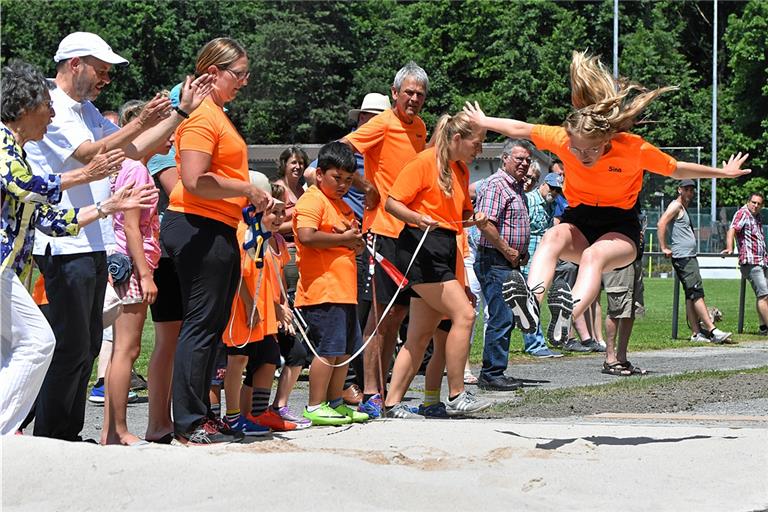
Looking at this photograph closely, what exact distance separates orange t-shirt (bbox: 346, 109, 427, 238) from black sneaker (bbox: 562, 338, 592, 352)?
20.2 ft

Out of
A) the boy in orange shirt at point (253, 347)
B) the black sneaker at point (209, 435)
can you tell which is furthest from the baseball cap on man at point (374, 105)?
the black sneaker at point (209, 435)

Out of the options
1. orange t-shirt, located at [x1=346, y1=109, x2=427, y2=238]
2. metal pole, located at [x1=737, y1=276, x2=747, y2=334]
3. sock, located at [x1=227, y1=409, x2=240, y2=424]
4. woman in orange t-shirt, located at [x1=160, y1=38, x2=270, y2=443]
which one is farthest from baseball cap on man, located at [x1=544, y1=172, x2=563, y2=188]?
woman in orange t-shirt, located at [x1=160, y1=38, x2=270, y2=443]

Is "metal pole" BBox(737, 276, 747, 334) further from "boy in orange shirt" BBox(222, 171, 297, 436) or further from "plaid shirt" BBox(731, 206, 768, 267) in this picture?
"boy in orange shirt" BBox(222, 171, 297, 436)

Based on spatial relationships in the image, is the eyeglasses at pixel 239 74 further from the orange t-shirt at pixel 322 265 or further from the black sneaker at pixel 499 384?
the black sneaker at pixel 499 384

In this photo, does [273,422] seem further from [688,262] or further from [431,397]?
[688,262]

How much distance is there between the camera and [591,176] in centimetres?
844

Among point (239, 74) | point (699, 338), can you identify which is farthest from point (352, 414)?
point (699, 338)

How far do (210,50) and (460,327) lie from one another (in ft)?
8.69

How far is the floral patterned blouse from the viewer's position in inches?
238

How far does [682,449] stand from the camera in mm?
6762

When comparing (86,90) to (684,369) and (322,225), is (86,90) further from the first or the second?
(684,369)

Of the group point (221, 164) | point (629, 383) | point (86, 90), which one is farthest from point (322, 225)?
point (629, 383)

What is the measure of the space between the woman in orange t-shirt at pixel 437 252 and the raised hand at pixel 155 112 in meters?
2.31

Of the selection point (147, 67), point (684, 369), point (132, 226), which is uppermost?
point (147, 67)
